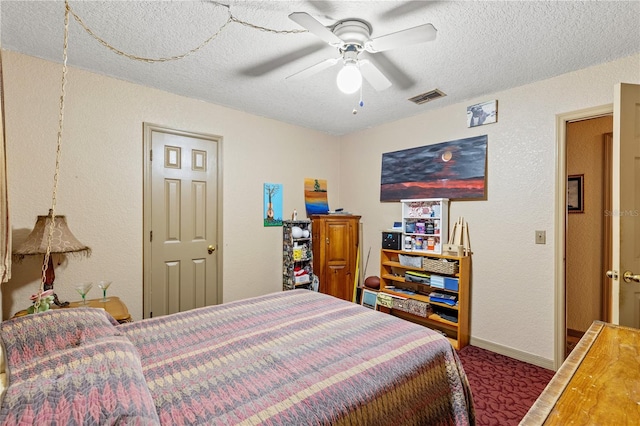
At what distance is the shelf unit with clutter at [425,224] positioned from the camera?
3.16 m

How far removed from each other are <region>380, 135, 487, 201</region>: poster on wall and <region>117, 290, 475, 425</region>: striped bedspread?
6.15 ft

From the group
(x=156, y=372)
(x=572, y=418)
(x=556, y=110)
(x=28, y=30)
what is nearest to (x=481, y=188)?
(x=556, y=110)

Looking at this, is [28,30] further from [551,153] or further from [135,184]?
[551,153]

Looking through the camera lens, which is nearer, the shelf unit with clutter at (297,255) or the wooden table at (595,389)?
the wooden table at (595,389)

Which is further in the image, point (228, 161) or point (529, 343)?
point (228, 161)

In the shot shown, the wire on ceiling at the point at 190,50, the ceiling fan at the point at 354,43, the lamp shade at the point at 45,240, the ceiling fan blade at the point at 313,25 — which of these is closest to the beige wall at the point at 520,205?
the ceiling fan at the point at 354,43

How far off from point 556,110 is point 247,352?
3.00 meters

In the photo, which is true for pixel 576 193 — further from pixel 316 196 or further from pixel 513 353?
pixel 316 196

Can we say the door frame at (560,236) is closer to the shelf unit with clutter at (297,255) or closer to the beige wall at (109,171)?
the shelf unit with clutter at (297,255)

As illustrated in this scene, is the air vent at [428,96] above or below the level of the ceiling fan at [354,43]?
above

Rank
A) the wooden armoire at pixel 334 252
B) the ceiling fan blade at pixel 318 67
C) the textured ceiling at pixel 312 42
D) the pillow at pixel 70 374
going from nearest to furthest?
the pillow at pixel 70 374 < the textured ceiling at pixel 312 42 < the ceiling fan blade at pixel 318 67 < the wooden armoire at pixel 334 252

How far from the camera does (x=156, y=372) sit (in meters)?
1.22

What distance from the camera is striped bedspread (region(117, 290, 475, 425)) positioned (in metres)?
1.03

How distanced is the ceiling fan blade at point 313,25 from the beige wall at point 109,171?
6.45 ft
